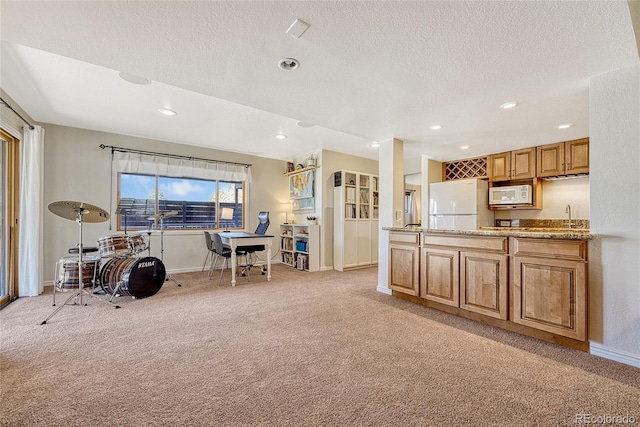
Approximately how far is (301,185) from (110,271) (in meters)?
3.54

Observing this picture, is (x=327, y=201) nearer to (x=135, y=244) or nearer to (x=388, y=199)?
(x=388, y=199)

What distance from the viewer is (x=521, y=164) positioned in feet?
14.8

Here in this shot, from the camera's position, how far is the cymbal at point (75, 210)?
8.91ft

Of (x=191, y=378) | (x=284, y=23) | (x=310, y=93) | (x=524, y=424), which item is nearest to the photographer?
(x=524, y=424)

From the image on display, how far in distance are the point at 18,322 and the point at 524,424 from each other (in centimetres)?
403

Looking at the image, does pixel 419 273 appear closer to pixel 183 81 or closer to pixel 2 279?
pixel 183 81

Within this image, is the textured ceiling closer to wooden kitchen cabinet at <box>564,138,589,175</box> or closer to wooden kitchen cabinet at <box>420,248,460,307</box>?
wooden kitchen cabinet at <box>564,138,589,175</box>

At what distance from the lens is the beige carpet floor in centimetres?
140

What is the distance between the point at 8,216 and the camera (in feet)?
10.9

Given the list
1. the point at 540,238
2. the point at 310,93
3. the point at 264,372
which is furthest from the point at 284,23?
the point at 540,238

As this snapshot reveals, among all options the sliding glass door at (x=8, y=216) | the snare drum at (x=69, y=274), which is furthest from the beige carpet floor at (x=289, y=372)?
the sliding glass door at (x=8, y=216)

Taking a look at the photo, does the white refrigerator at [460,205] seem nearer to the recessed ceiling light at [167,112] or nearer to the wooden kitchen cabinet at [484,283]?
the wooden kitchen cabinet at [484,283]

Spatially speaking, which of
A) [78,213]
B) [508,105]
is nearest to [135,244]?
[78,213]

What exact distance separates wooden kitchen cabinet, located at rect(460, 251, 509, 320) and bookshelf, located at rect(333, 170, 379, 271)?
275 centimetres
